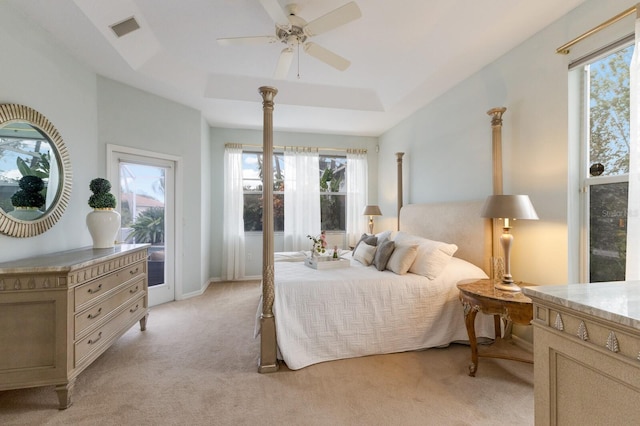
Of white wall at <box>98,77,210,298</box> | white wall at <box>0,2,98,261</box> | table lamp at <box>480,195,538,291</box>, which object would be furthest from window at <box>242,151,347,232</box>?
table lamp at <box>480,195,538,291</box>

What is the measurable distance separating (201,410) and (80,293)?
114 cm

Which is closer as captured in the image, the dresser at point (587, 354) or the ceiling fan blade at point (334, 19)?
the dresser at point (587, 354)

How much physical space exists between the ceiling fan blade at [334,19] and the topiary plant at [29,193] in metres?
2.43

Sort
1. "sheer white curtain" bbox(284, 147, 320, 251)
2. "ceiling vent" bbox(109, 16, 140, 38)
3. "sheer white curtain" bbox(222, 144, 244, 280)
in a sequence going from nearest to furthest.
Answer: "ceiling vent" bbox(109, 16, 140, 38) < "sheer white curtain" bbox(222, 144, 244, 280) < "sheer white curtain" bbox(284, 147, 320, 251)

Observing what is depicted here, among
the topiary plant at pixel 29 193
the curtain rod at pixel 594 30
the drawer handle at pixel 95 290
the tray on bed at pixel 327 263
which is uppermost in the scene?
the curtain rod at pixel 594 30

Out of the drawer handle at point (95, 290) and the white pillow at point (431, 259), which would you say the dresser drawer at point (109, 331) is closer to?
the drawer handle at point (95, 290)

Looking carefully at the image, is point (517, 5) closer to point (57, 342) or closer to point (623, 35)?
point (623, 35)

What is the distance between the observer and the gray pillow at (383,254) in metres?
2.90

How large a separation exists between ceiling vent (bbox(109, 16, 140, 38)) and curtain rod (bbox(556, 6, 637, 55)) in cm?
344

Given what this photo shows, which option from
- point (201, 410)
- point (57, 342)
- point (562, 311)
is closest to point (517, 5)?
point (562, 311)

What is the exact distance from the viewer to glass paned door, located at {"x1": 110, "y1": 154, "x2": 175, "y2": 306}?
3.64 m

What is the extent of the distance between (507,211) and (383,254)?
3.84ft

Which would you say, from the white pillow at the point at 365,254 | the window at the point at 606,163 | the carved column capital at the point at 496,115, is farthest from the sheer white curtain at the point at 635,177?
the white pillow at the point at 365,254

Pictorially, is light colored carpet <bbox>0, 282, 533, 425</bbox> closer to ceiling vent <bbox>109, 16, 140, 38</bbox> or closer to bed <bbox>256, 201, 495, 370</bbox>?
bed <bbox>256, 201, 495, 370</bbox>
